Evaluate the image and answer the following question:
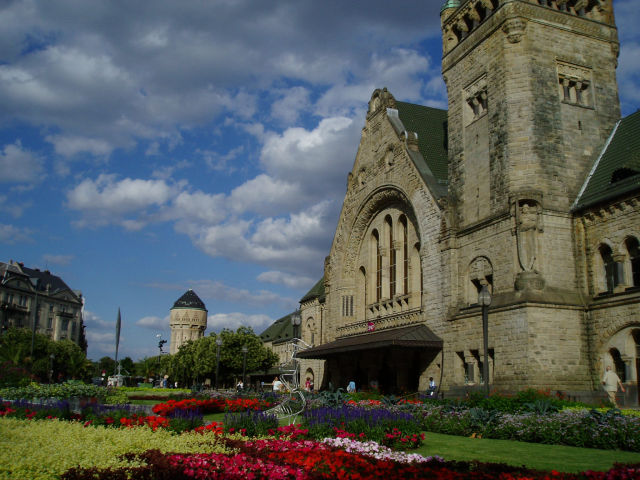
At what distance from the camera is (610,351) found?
2208cm

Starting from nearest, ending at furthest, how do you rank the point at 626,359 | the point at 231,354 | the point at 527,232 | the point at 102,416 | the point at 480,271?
the point at 102,416, the point at 626,359, the point at 527,232, the point at 480,271, the point at 231,354

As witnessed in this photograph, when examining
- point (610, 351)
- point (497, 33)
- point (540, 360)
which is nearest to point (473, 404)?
point (540, 360)

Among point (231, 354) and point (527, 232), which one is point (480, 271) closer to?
point (527, 232)

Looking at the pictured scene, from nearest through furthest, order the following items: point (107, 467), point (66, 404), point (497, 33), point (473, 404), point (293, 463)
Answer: point (107, 467) → point (293, 463) → point (66, 404) → point (473, 404) → point (497, 33)

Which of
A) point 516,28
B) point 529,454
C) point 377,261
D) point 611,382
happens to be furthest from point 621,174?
point 377,261

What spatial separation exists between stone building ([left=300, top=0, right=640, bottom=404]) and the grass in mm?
8361

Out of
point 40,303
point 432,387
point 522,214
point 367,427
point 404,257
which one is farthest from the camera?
point 40,303

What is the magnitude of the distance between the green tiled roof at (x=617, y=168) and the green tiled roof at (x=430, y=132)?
354 inches

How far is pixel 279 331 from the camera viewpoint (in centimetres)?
8000

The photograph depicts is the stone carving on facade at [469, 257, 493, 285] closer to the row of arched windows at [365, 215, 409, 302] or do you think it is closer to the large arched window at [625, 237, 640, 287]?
the large arched window at [625, 237, 640, 287]

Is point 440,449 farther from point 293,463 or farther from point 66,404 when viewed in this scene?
point 66,404

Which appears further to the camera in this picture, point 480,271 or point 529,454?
point 480,271

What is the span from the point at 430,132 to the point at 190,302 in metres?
86.7

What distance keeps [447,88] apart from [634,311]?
610 inches
